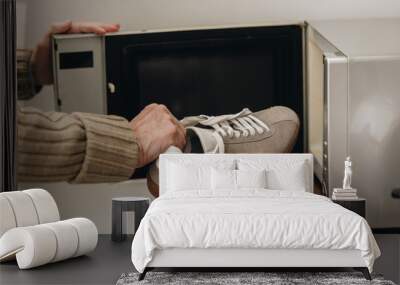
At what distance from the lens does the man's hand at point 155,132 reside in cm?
777

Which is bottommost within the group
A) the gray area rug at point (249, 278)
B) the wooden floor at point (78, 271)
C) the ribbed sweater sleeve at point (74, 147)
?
the wooden floor at point (78, 271)

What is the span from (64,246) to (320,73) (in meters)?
3.23

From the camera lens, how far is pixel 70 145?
25.6 ft

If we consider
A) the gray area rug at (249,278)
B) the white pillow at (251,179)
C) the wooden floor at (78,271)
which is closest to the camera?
the gray area rug at (249,278)

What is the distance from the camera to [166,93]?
7809 millimetres

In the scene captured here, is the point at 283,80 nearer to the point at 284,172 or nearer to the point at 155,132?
the point at 284,172

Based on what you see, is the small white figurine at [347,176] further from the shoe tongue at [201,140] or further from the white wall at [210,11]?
the white wall at [210,11]

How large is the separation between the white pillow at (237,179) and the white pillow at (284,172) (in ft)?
0.38

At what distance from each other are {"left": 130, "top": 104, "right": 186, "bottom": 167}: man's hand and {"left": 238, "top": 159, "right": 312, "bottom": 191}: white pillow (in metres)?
0.79

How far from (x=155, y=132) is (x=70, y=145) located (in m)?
0.90

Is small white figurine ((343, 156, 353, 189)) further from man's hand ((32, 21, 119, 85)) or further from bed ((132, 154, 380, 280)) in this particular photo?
man's hand ((32, 21, 119, 85))

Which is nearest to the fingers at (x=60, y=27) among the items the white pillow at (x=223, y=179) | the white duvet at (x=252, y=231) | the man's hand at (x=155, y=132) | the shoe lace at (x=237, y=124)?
the man's hand at (x=155, y=132)

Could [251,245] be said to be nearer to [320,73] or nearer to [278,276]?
[278,276]

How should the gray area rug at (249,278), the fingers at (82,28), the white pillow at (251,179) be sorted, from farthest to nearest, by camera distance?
the fingers at (82,28) < the white pillow at (251,179) < the gray area rug at (249,278)
